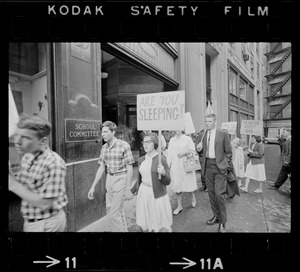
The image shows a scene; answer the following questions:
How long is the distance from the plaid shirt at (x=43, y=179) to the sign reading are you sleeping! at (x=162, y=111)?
1.14m

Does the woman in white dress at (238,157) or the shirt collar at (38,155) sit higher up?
the shirt collar at (38,155)

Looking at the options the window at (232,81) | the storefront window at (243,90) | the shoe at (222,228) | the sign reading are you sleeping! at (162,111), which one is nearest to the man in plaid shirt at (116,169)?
the sign reading are you sleeping! at (162,111)

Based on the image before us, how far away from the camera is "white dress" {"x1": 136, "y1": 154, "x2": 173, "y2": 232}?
2.41m

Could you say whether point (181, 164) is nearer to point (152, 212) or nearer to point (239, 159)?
point (152, 212)

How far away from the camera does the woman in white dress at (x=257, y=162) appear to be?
3754 millimetres

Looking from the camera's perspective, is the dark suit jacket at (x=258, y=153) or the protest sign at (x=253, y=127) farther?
the dark suit jacket at (x=258, y=153)

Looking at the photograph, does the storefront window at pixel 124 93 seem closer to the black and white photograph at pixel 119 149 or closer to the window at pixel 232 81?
the black and white photograph at pixel 119 149

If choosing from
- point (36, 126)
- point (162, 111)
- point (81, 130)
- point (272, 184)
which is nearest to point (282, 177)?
point (272, 184)

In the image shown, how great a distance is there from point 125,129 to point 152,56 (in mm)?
2083
